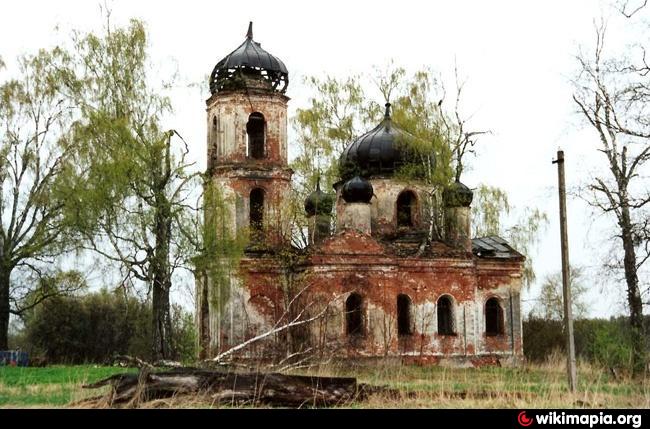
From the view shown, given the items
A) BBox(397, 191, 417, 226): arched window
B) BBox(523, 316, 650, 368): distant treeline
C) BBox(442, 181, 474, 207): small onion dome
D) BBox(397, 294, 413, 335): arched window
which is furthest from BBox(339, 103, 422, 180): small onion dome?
BBox(523, 316, 650, 368): distant treeline

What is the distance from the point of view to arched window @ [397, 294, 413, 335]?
3186 cm

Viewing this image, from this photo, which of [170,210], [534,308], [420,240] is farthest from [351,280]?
[534,308]

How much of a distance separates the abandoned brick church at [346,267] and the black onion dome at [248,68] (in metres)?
0.04

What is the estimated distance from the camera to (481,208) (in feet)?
127

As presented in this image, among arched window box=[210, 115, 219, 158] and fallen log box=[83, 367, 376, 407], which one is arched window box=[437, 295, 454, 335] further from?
fallen log box=[83, 367, 376, 407]

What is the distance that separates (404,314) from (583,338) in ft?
59.6

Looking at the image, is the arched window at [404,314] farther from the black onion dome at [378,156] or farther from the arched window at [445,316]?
the black onion dome at [378,156]

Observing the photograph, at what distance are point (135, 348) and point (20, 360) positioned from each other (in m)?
15.2

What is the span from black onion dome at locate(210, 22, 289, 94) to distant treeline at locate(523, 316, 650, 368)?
13111 millimetres

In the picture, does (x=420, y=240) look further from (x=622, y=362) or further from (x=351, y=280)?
(x=622, y=362)
